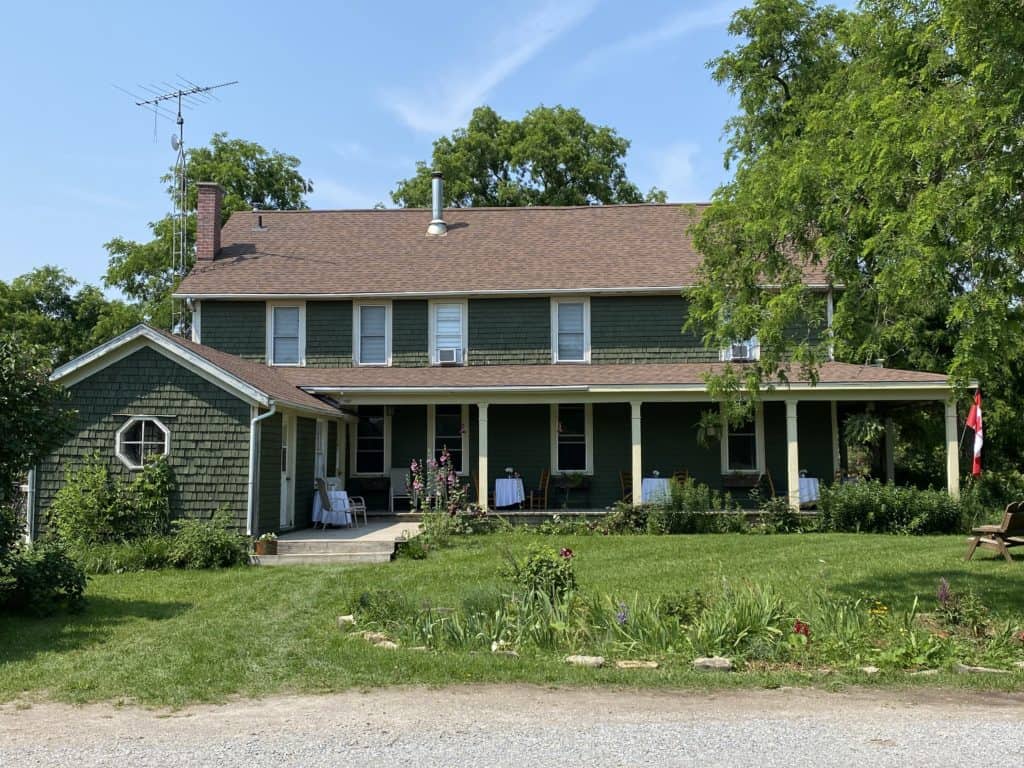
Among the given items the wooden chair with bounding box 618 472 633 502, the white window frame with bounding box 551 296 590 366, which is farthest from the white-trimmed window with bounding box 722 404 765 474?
the white window frame with bounding box 551 296 590 366

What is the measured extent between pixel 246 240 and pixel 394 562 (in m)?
12.3

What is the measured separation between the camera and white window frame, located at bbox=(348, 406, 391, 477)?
20.8m

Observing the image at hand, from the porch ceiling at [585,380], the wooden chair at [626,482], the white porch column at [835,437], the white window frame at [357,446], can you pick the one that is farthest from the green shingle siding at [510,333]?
the white porch column at [835,437]

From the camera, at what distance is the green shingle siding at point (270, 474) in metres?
15.4

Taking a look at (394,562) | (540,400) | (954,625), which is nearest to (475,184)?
(540,400)

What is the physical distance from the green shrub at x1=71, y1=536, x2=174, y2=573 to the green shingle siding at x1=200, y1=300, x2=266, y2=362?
7.89 metres

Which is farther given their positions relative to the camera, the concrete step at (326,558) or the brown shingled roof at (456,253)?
the brown shingled roof at (456,253)

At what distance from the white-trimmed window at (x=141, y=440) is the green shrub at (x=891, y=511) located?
1188 centimetres

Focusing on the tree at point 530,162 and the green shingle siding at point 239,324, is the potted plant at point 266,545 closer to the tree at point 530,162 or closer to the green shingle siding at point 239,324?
the green shingle siding at point 239,324

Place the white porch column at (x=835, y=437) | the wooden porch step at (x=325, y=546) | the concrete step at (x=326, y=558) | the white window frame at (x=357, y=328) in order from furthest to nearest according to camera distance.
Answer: the white window frame at (x=357, y=328) → the white porch column at (x=835, y=437) → the wooden porch step at (x=325, y=546) → the concrete step at (x=326, y=558)

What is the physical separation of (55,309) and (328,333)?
1199 inches

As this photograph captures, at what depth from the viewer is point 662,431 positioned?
2047cm

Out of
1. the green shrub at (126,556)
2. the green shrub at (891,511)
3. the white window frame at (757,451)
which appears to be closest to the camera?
the green shrub at (126,556)

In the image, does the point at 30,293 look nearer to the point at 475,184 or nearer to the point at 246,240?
the point at 475,184
